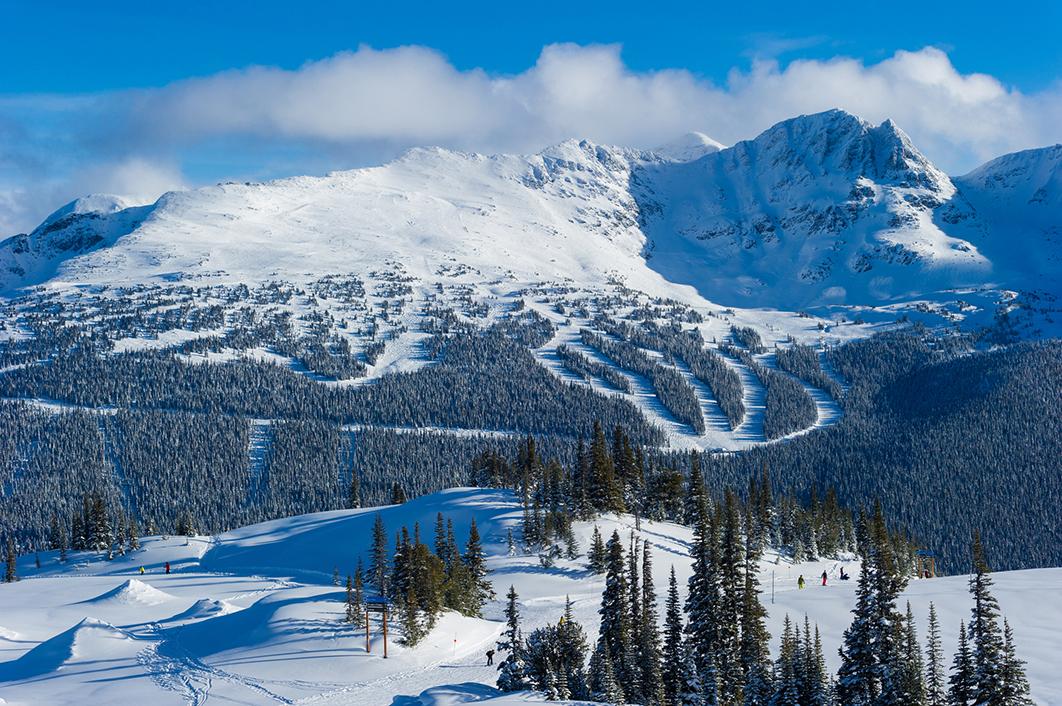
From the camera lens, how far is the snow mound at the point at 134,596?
108287 millimetres

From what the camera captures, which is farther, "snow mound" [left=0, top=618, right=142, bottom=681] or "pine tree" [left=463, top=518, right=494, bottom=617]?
"pine tree" [left=463, top=518, right=494, bottom=617]

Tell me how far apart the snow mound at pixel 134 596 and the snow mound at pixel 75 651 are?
23.2 metres

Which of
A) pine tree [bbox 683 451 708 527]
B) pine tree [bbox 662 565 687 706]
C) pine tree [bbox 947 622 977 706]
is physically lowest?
pine tree [bbox 662 565 687 706]

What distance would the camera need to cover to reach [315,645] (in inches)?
3078

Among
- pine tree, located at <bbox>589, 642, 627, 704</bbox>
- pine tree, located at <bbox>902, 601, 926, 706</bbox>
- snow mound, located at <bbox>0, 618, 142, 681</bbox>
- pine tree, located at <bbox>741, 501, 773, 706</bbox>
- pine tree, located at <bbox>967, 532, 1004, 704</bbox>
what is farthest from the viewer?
snow mound, located at <bbox>0, 618, 142, 681</bbox>

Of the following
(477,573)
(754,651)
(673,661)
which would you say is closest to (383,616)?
(673,661)

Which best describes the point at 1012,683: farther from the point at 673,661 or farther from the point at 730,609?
the point at 730,609

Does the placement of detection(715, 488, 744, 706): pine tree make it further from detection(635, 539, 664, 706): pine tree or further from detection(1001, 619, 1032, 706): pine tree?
detection(1001, 619, 1032, 706): pine tree

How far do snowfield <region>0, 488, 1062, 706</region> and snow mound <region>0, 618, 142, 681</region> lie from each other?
0.55 feet

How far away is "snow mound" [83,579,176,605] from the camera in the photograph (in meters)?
108

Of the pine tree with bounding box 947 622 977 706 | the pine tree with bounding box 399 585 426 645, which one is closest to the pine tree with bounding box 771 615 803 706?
the pine tree with bounding box 947 622 977 706

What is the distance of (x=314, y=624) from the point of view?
81.8 m

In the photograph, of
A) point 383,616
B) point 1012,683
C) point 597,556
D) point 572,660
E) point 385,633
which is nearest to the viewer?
point 1012,683

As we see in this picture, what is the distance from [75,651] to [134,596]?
30597 millimetres
